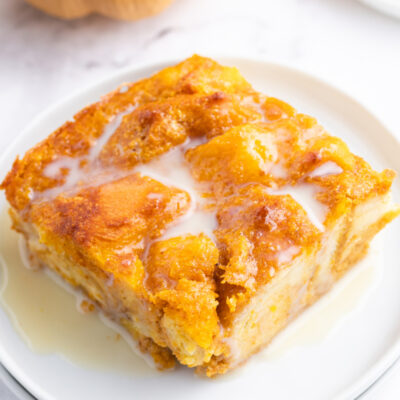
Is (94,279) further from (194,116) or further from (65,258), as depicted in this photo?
(194,116)

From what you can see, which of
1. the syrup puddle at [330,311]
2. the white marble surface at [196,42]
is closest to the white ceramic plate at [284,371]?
the syrup puddle at [330,311]

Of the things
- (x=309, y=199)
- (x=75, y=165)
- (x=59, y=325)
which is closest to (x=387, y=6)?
(x=309, y=199)

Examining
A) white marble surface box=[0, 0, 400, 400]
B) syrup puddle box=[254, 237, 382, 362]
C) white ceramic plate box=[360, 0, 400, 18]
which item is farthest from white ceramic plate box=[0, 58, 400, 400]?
white ceramic plate box=[360, 0, 400, 18]

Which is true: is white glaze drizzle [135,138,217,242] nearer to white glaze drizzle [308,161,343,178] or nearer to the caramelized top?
the caramelized top

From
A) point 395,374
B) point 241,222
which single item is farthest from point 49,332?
point 395,374

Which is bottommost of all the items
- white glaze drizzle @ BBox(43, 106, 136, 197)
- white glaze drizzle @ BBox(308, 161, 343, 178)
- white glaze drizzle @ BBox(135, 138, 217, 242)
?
white glaze drizzle @ BBox(43, 106, 136, 197)

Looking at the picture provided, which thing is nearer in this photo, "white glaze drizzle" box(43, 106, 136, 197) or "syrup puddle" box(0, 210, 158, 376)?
"syrup puddle" box(0, 210, 158, 376)
